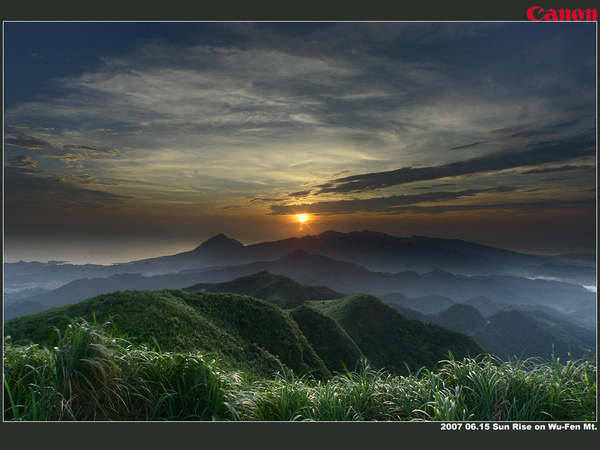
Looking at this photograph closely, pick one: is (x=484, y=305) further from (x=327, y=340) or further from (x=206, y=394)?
(x=206, y=394)

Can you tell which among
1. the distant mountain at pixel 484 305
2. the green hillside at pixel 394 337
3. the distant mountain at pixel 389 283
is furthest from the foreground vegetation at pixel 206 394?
the distant mountain at pixel 484 305

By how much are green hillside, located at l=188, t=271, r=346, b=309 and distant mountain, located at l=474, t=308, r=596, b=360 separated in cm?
4112

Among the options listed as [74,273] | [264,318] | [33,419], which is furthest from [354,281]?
[33,419]

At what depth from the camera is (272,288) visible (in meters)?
61.8

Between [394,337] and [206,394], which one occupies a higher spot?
[206,394]

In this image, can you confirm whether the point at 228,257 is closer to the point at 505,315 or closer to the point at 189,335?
the point at 189,335

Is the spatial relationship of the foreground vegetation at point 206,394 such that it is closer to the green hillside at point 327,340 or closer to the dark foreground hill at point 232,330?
the dark foreground hill at point 232,330

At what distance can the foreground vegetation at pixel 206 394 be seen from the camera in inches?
150

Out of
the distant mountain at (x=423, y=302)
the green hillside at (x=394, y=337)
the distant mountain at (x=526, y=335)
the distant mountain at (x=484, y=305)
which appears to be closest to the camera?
the green hillside at (x=394, y=337)

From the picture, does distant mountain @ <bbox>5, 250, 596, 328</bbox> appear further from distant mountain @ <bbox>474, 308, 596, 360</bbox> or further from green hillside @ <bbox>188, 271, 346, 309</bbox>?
distant mountain @ <bbox>474, 308, 596, 360</bbox>

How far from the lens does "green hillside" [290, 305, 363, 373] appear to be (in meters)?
Result: 27.5

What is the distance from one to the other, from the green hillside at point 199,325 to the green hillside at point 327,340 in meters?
8.16

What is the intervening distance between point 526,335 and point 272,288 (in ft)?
210

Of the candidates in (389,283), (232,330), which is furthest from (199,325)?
(389,283)
